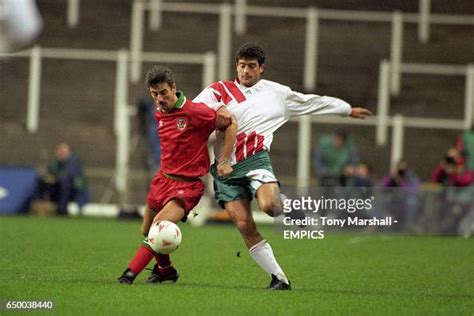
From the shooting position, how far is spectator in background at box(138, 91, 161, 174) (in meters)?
22.0

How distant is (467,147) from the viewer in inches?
853

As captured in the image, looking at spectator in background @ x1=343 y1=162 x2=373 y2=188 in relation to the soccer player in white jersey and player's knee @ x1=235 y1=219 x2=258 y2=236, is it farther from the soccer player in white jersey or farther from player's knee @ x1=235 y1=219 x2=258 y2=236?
player's knee @ x1=235 y1=219 x2=258 y2=236

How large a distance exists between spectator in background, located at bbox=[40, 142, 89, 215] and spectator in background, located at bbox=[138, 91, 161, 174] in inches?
47.4

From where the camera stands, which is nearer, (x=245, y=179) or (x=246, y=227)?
(x=246, y=227)

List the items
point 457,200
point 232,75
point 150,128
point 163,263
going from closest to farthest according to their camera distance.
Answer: point 163,263
point 457,200
point 150,128
point 232,75

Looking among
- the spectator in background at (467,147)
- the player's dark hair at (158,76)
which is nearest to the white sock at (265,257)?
the player's dark hair at (158,76)

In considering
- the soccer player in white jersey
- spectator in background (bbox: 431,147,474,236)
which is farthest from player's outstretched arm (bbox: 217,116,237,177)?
spectator in background (bbox: 431,147,474,236)

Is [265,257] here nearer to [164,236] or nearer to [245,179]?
[245,179]

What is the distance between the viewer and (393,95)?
24703 millimetres

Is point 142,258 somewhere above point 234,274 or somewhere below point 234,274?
above

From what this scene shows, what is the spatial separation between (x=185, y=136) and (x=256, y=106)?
2.25 feet

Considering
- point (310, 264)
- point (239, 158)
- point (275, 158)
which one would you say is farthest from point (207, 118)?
point (275, 158)

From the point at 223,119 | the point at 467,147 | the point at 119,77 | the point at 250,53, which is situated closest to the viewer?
the point at 223,119

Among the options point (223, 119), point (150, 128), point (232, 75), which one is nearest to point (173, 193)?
point (223, 119)
